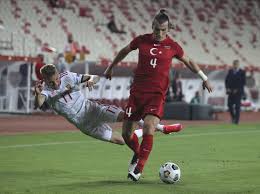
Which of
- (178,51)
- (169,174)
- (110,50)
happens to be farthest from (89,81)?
(110,50)

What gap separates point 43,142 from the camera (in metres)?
17.7

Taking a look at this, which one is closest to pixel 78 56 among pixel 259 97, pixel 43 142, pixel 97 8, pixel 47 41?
pixel 47 41

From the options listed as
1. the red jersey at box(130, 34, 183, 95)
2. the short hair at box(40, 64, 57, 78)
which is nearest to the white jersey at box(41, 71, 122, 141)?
the short hair at box(40, 64, 57, 78)

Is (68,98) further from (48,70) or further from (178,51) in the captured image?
(178,51)

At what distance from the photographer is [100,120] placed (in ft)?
39.5

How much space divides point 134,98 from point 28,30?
25.4 metres

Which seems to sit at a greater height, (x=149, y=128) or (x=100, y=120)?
(x=149, y=128)

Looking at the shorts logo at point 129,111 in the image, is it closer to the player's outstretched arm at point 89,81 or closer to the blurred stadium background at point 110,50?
the player's outstretched arm at point 89,81

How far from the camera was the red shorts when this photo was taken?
1034cm

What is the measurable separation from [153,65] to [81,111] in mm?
2013

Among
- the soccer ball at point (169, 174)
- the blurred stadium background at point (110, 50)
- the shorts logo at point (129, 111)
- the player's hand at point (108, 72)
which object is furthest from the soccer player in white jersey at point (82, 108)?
the blurred stadium background at point (110, 50)

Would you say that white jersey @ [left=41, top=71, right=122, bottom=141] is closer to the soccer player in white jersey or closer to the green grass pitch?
the soccer player in white jersey

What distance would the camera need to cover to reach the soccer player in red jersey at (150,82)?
33.7 ft

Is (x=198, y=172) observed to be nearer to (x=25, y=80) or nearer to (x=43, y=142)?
(x=43, y=142)
